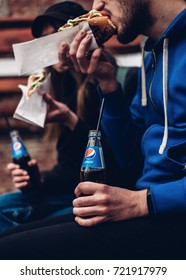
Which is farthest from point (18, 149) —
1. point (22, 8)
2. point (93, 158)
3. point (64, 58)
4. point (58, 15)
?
point (22, 8)

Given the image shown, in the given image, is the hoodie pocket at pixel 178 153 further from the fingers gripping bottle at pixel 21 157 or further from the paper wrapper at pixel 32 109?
the fingers gripping bottle at pixel 21 157

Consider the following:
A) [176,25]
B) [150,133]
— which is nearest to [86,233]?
[150,133]

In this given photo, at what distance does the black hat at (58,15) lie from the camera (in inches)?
123

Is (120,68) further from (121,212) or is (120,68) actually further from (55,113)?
(121,212)

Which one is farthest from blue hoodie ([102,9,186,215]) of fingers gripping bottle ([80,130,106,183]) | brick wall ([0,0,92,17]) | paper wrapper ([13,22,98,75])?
brick wall ([0,0,92,17])

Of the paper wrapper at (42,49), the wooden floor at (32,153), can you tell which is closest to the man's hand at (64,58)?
the paper wrapper at (42,49)

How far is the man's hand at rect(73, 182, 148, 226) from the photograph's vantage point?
2016 millimetres

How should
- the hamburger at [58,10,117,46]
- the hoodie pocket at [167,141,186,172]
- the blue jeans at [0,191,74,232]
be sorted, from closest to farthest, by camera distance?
1. the hoodie pocket at [167,141,186,172]
2. the hamburger at [58,10,117,46]
3. the blue jeans at [0,191,74,232]

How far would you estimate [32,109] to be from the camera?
2.90 meters

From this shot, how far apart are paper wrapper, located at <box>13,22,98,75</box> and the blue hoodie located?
362 millimetres

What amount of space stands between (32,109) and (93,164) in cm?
94

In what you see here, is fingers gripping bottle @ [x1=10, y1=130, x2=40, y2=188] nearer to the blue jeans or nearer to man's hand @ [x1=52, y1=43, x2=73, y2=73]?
the blue jeans

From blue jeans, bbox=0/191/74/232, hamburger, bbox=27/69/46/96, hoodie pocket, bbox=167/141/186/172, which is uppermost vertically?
hamburger, bbox=27/69/46/96

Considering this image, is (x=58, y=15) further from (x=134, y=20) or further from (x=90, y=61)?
(x=134, y=20)
